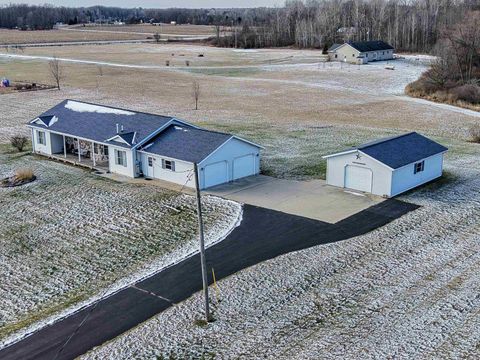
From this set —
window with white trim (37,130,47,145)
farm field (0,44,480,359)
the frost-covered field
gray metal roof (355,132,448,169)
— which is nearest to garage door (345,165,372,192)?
gray metal roof (355,132,448,169)

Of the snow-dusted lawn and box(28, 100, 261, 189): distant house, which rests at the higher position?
box(28, 100, 261, 189): distant house

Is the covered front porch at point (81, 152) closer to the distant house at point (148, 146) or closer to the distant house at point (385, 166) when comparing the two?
the distant house at point (148, 146)

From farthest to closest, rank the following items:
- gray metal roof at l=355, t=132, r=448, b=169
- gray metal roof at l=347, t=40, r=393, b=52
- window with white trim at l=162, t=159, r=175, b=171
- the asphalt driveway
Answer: gray metal roof at l=347, t=40, r=393, b=52 < window with white trim at l=162, t=159, r=175, b=171 < gray metal roof at l=355, t=132, r=448, b=169 < the asphalt driveway

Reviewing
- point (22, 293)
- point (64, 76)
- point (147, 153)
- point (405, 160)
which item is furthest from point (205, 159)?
point (64, 76)

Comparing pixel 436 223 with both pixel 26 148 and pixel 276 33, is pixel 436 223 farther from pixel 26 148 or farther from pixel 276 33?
pixel 276 33

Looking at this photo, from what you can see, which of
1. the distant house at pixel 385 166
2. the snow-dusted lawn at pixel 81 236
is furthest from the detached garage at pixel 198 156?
the distant house at pixel 385 166

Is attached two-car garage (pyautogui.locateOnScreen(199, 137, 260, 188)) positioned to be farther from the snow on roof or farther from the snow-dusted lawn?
the snow on roof

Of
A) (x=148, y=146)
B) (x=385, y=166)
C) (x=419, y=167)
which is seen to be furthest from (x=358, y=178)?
(x=148, y=146)

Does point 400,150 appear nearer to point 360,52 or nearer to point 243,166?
point 243,166
